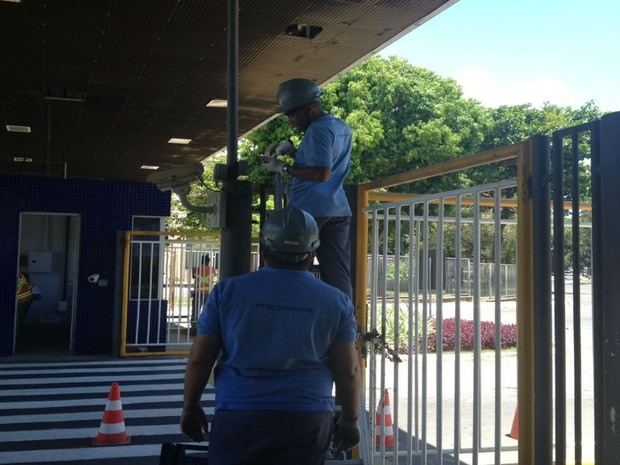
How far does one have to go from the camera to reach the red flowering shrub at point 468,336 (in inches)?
163

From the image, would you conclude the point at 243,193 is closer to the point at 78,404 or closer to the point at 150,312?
the point at 78,404

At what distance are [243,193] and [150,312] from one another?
9.77 meters

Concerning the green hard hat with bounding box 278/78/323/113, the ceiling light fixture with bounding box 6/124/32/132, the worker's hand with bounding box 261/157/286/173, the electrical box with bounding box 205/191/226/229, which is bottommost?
the electrical box with bounding box 205/191/226/229

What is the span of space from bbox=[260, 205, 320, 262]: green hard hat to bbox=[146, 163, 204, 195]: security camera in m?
1.67

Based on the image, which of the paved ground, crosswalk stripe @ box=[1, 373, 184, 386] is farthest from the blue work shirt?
crosswalk stripe @ box=[1, 373, 184, 386]

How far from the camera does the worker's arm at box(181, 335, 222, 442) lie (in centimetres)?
268

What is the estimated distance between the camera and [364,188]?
4715mm

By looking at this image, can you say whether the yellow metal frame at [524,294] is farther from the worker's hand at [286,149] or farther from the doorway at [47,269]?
the doorway at [47,269]

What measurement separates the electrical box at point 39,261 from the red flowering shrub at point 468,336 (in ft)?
41.3

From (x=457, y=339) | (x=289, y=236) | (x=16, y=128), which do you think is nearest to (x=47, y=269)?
(x=16, y=128)

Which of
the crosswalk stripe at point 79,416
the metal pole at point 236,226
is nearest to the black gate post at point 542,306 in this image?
the metal pole at point 236,226

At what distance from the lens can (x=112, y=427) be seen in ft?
22.5

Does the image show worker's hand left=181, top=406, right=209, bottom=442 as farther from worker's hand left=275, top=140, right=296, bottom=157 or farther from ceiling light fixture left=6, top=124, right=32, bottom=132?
ceiling light fixture left=6, top=124, right=32, bottom=132

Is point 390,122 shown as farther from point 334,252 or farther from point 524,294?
point 524,294
